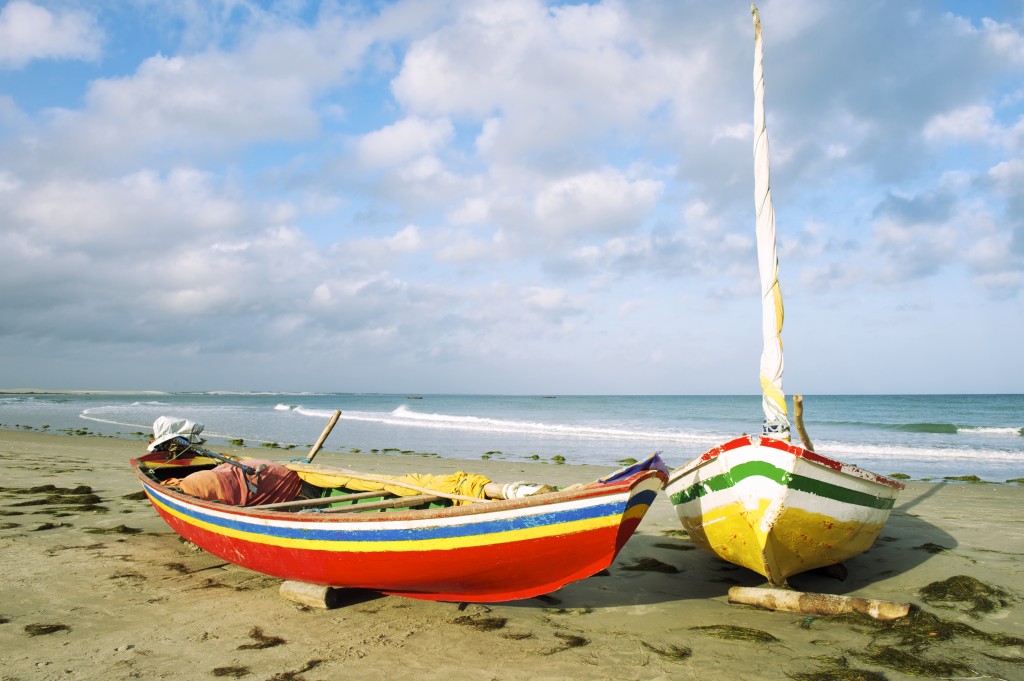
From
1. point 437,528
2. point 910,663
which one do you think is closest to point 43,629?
point 437,528

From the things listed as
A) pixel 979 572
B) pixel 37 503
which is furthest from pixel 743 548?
pixel 37 503

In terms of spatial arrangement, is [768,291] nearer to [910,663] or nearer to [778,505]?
[778,505]

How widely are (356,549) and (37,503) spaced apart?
8.06 m

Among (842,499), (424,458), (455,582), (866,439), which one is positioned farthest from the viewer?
(866,439)

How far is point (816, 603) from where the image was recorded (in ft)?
17.5

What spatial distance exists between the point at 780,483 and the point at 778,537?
57 cm

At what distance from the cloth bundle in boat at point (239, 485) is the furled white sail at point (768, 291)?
5.42m

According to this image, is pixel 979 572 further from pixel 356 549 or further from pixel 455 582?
pixel 356 549

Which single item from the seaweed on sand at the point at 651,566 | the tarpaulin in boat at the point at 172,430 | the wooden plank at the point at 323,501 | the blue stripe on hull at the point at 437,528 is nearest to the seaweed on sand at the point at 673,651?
the blue stripe on hull at the point at 437,528

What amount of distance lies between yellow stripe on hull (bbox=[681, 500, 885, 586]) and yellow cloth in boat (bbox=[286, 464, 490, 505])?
229cm

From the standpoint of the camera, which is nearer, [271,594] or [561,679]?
[561,679]

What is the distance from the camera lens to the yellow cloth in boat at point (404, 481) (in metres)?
5.92

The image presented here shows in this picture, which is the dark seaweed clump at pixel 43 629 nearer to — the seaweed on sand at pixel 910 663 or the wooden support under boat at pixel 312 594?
the wooden support under boat at pixel 312 594

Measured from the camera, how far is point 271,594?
5.89 meters
